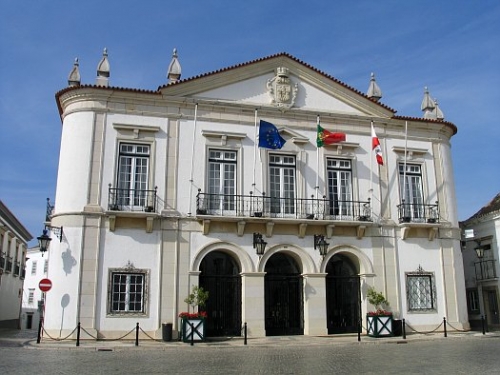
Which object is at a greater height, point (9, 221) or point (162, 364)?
point (9, 221)

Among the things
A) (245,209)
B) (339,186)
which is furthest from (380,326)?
(245,209)

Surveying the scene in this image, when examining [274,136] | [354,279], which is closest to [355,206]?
[354,279]

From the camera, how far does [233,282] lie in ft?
62.5

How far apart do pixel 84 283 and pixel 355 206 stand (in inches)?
386

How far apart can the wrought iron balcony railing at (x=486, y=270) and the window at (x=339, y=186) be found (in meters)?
7.92

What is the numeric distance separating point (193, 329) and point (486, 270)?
14.0 meters

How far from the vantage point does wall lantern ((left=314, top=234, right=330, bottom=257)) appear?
19.2 m

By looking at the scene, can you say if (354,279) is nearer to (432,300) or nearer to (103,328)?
(432,300)

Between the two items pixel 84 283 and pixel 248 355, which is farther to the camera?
pixel 84 283

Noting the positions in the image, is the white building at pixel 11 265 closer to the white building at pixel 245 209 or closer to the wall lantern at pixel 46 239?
the wall lantern at pixel 46 239

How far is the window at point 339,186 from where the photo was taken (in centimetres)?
2016

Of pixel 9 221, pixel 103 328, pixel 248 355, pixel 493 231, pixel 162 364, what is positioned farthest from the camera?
pixel 9 221

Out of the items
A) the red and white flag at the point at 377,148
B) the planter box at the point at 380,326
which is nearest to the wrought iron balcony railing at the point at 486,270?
the planter box at the point at 380,326

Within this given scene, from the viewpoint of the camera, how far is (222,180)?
19.2 meters
